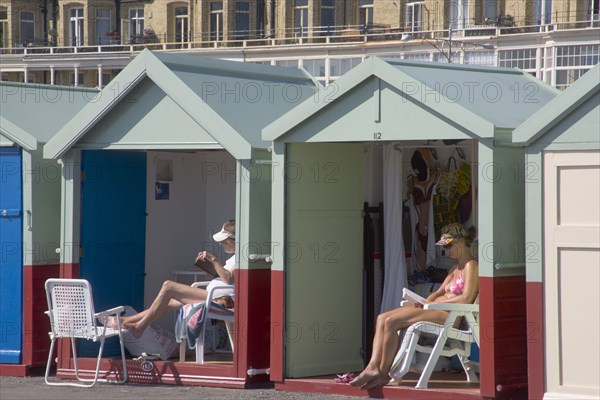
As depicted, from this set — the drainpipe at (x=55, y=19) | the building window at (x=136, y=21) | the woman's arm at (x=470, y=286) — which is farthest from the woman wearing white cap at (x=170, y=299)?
the drainpipe at (x=55, y=19)

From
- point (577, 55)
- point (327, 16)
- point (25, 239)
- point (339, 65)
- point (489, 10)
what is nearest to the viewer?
point (25, 239)

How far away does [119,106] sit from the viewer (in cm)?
1108

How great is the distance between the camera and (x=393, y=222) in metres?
11.1

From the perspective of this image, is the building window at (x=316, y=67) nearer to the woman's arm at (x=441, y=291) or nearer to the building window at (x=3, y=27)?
the building window at (x=3, y=27)

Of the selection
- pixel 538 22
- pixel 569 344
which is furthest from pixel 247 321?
pixel 538 22

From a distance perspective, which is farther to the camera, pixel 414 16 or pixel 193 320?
pixel 414 16

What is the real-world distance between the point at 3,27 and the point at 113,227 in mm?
49037

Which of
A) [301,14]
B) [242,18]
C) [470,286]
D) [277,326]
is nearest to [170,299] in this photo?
[277,326]

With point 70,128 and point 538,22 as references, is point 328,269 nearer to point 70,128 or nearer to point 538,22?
point 70,128

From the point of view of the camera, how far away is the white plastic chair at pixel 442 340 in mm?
9680

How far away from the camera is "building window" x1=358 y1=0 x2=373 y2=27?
49.8 meters

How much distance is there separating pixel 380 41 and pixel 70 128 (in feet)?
124

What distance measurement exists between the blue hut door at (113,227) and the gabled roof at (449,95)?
2.04 metres

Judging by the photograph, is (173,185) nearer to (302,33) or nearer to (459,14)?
(459,14)
